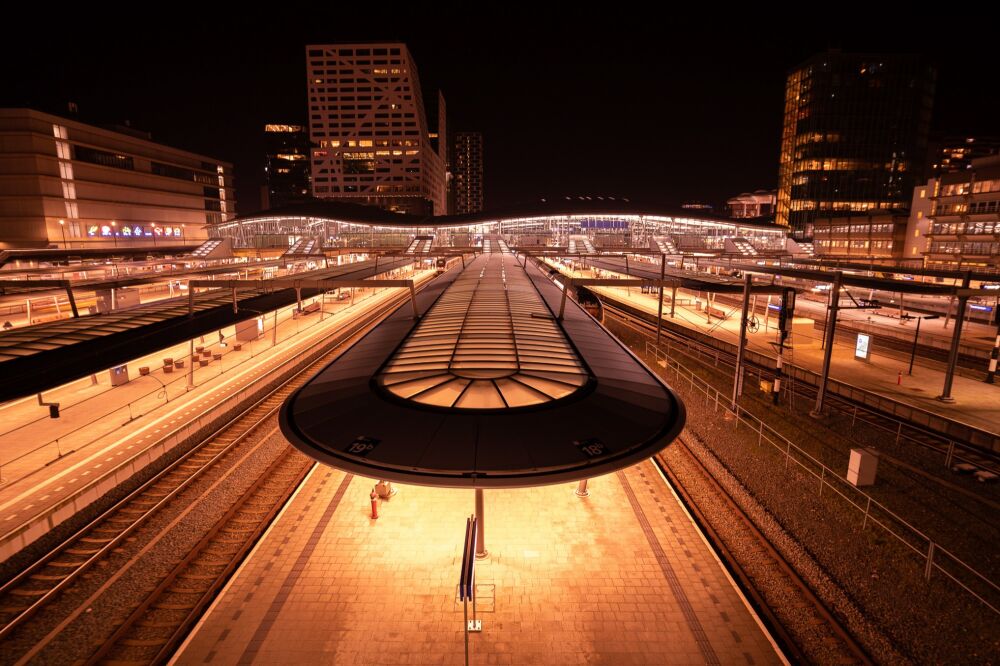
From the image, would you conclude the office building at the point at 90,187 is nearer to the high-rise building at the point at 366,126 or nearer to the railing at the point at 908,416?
the high-rise building at the point at 366,126

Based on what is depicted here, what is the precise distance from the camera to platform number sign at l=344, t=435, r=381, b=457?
8.59 metres

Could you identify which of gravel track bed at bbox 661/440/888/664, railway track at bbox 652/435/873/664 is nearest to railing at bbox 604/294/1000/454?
gravel track bed at bbox 661/440/888/664

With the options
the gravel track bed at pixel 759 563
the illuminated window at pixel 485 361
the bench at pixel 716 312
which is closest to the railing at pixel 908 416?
the gravel track bed at pixel 759 563

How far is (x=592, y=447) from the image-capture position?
868 cm

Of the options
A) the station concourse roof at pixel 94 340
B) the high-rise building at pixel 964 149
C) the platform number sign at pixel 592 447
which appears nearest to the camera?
the platform number sign at pixel 592 447

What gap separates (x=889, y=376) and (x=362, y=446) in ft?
82.8

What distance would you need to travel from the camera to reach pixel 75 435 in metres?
16.2

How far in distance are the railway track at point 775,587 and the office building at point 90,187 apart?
79369 millimetres

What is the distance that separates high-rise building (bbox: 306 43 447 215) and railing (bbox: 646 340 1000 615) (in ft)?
444

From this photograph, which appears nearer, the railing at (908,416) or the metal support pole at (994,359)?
the railing at (908,416)

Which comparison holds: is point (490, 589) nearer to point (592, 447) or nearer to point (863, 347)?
point (592, 447)

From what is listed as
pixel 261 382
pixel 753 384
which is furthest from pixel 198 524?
pixel 753 384

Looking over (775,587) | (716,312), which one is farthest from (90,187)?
(775,587)

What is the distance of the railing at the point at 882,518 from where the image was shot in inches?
362
